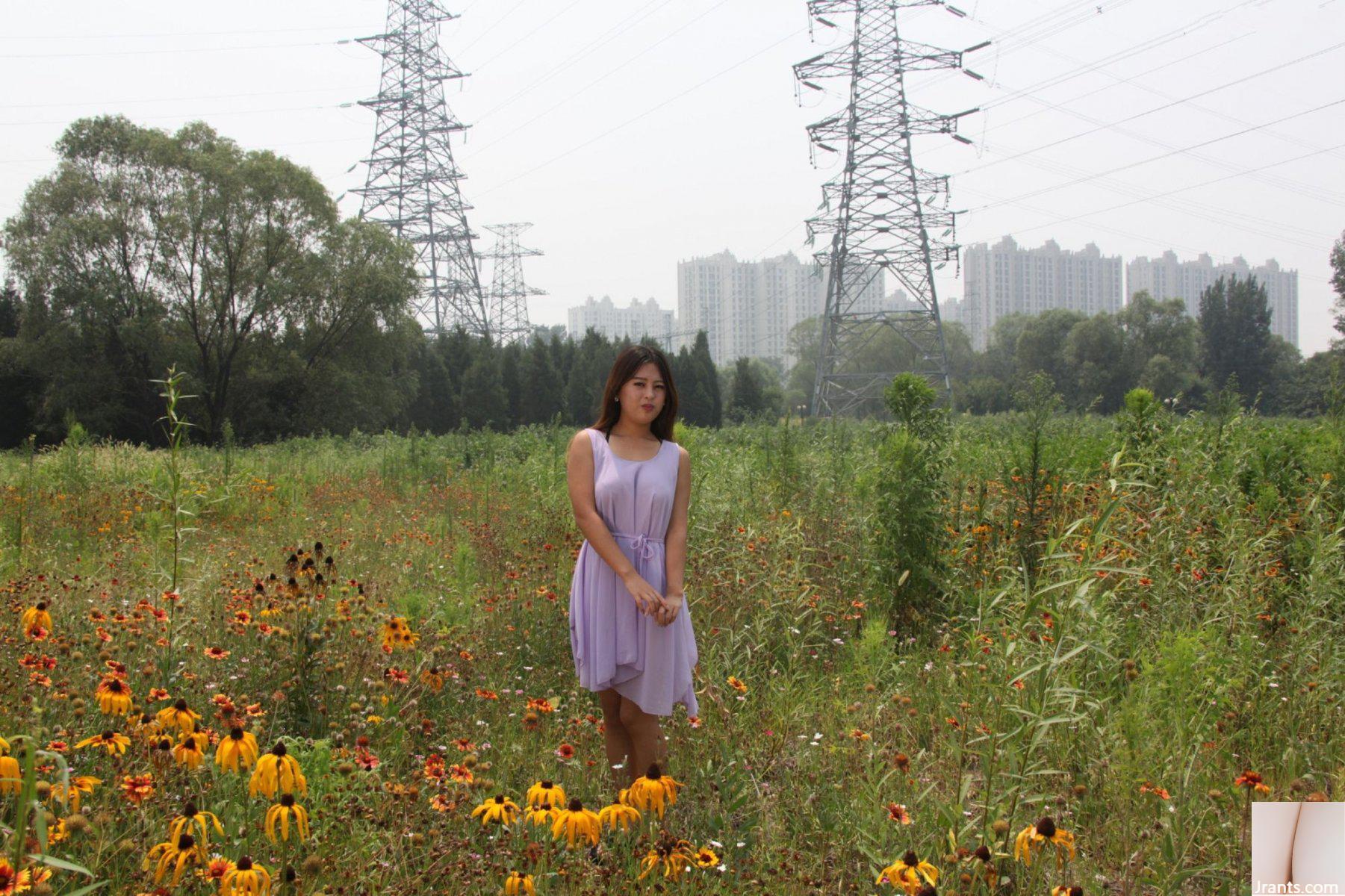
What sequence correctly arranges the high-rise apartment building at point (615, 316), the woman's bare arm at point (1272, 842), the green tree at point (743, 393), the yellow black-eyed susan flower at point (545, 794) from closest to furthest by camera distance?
the yellow black-eyed susan flower at point (545, 794) < the woman's bare arm at point (1272, 842) < the green tree at point (743, 393) < the high-rise apartment building at point (615, 316)

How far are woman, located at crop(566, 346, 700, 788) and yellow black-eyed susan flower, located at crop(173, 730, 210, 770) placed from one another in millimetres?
1147

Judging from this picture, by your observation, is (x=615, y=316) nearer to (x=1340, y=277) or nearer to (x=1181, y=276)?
(x=1181, y=276)

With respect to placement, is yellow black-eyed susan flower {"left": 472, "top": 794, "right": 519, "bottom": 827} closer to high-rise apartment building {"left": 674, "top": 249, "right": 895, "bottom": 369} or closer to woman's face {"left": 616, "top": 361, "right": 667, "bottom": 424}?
woman's face {"left": 616, "top": 361, "right": 667, "bottom": 424}

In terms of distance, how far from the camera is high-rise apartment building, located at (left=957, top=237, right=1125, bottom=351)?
68.1 m

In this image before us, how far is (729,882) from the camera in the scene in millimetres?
2281

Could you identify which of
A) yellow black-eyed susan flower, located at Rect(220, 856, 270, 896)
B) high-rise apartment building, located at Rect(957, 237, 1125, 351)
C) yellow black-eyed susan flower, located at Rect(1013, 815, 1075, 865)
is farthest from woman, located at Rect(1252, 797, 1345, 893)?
high-rise apartment building, located at Rect(957, 237, 1125, 351)

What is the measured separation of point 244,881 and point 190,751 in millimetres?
447

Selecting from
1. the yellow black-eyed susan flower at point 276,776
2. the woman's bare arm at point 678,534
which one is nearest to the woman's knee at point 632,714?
the woman's bare arm at point 678,534

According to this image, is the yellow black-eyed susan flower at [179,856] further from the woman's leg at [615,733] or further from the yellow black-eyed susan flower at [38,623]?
the woman's leg at [615,733]

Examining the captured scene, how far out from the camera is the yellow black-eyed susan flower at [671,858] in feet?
5.62

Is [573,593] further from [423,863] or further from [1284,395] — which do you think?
[1284,395]

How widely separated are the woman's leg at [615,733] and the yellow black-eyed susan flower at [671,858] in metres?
1.02

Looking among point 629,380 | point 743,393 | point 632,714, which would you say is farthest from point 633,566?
point 743,393

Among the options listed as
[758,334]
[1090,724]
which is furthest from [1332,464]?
[758,334]
